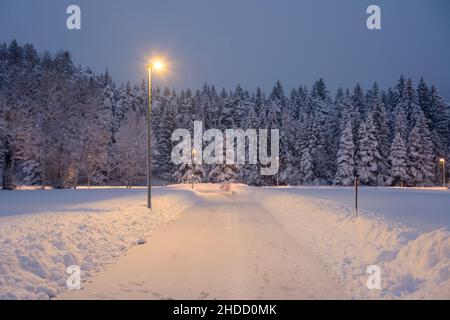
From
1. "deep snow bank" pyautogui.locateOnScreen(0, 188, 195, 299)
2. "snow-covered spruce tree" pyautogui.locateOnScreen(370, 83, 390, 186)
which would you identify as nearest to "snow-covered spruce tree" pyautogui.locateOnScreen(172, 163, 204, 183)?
"snow-covered spruce tree" pyautogui.locateOnScreen(370, 83, 390, 186)

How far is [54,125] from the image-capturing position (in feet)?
128

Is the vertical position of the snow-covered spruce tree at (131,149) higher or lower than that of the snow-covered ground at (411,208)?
higher

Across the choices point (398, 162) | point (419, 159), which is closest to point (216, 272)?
point (398, 162)

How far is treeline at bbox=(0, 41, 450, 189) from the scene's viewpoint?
128ft

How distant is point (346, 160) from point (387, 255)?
203ft

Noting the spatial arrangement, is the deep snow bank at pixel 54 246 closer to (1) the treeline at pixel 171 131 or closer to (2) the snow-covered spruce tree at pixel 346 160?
(1) the treeline at pixel 171 131

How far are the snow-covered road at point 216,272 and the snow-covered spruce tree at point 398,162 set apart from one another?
2243 inches

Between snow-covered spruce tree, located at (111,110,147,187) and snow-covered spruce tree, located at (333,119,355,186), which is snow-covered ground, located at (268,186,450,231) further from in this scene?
snow-covered spruce tree, located at (111,110,147,187)

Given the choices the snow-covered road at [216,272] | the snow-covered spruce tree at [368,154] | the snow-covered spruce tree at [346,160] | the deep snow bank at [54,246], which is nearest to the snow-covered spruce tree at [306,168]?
the snow-covered spruce tree at [346,160]

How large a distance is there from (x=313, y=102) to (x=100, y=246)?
102561 mm

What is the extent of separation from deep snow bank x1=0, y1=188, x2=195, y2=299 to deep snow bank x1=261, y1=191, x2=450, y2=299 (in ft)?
17.8

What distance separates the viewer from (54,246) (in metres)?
9.05

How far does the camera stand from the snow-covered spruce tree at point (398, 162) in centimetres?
6347

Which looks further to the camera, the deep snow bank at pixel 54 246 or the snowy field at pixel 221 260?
the deep snow bank at pixel 54 246
